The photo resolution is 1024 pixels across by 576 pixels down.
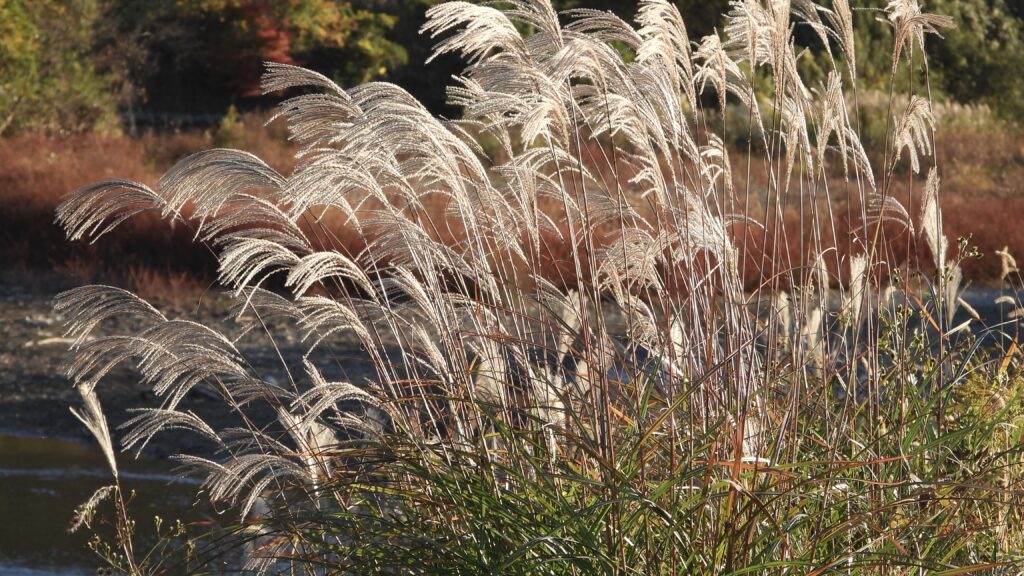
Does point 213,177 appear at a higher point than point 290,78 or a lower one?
lower

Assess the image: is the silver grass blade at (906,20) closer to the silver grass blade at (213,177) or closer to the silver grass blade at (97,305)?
the silver grass blade at (213,177)

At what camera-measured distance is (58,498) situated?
604cm

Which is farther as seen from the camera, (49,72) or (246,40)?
(246,40)

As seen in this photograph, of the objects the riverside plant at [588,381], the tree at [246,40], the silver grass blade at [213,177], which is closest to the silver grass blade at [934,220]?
the riverside plant at [588,381]

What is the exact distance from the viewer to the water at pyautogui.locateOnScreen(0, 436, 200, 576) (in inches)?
203

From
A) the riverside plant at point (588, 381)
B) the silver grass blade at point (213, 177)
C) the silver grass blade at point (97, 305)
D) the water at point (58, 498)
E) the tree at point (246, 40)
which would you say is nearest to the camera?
the riverside plant at point (588, 381)

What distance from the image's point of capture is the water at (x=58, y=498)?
16.9ft

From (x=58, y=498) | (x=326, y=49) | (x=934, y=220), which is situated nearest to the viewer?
(x=934, y=220)

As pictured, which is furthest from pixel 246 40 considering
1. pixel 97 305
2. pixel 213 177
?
pixel 213 177

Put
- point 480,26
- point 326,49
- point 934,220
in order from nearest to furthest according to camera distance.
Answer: point 480,26 < point 934,220 < point 326,49

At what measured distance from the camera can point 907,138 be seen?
2.96m

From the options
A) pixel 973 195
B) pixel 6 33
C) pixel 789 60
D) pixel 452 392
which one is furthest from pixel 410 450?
pixel 6 33

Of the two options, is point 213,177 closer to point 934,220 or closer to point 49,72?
point 934,220

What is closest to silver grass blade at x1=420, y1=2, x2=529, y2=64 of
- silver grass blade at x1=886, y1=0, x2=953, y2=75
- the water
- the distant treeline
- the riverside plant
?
the riverside plant
